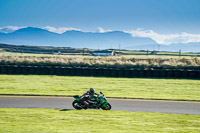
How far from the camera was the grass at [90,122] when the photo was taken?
945 cm

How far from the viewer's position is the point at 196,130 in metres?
9.83

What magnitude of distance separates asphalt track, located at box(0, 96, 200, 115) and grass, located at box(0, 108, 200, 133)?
185cm

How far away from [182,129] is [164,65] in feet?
61.6

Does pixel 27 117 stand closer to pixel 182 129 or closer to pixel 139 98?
pixel 182 129

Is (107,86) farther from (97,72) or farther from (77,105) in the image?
(77,105)

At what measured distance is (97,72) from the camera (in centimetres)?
2772

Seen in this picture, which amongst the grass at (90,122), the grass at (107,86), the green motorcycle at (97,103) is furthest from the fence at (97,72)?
the grass at (90,122)

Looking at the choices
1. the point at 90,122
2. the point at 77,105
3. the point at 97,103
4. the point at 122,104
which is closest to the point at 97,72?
the point at 122,104

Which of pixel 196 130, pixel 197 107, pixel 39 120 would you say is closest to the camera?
pixel 196 130

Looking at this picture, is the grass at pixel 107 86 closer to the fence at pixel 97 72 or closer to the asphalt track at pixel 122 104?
the fence at pixel 97 72

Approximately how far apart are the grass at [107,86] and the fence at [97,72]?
1.28 meters

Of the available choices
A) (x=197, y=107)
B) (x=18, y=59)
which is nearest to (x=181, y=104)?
(x=197, y=107)

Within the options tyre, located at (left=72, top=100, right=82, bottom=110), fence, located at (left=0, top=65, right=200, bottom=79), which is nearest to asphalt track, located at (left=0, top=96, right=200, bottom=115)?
tyre, located at (left=72, top=100, right=82, bottom=110)

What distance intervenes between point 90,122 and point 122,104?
5.27 meters
